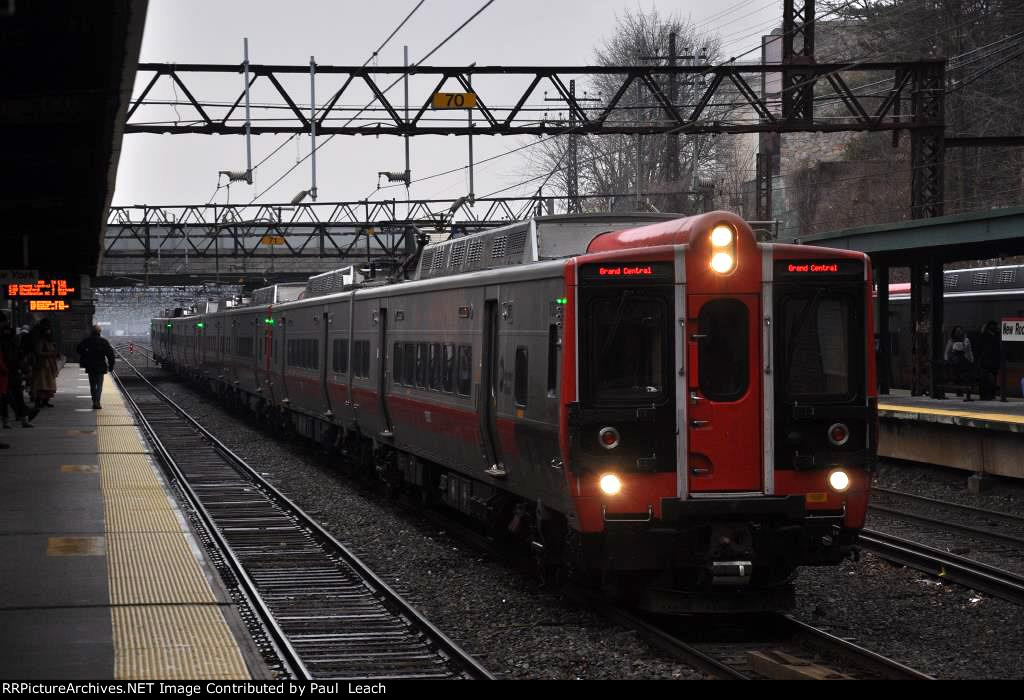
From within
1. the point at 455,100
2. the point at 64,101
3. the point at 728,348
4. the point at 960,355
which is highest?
the point at 455,100

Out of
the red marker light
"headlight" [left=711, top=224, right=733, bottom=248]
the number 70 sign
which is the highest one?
the number 70 sign

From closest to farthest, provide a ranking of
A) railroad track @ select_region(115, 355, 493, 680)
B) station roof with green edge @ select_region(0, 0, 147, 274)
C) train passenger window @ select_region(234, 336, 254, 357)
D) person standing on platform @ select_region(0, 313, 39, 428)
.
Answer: railroad track @ select_region(115, 355, 493, 680), station roof with green edge @ select_region(0, 0, 147, 274), person standing on platform @ select_region(0, 313, 39, 428), train passenger window @ select_region(234, 336, 254, 357)

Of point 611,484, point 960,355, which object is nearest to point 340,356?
point 611,484

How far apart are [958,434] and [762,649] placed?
435 inches

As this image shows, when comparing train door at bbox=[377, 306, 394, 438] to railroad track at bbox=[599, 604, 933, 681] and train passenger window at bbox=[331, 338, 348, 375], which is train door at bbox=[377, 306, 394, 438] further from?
railroad track at bbox=[599, 604, 933, 681]

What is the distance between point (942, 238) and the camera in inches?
817

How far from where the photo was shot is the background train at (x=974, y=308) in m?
26.8

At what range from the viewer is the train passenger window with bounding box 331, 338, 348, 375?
750 inches

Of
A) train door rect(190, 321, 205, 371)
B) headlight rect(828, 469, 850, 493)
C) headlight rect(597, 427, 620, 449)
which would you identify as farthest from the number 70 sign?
train door rect(190, 321, 205, 371)

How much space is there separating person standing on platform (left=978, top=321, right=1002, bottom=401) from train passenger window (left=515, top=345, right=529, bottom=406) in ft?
50.5

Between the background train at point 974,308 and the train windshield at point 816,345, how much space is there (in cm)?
1642

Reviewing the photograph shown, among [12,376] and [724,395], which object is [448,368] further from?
[12,376]
